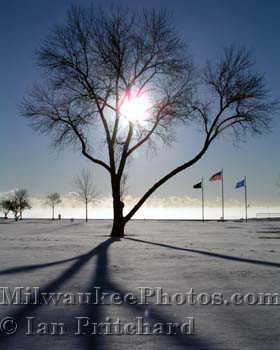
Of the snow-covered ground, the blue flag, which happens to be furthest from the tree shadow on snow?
the blue flag

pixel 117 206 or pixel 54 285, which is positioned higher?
pixel 117 206

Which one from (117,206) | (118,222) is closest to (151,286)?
(118,222)

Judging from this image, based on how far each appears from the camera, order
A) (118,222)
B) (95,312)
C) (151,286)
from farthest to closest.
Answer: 1. (118,222)
2. (151,286)
3. (95,312)

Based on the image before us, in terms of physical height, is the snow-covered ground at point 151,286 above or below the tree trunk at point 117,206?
below

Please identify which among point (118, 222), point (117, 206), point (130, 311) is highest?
point (117, 206)

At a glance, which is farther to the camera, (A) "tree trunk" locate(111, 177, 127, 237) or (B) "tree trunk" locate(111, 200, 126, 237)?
(A) "tree trunk" locate(111, 177, 127, 237)

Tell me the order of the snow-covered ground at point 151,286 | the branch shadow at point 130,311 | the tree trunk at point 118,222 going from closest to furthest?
the branch shadow at point 130,311, the snow-covered ground at point 151,286, the tree trunk at point 118,222

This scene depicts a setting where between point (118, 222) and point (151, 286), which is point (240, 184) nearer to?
point (118, 222)

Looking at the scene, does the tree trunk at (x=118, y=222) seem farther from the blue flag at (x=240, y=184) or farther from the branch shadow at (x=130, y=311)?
the blue flag at (x=240, y=184)

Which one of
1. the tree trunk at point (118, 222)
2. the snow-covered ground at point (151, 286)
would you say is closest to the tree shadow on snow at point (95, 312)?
the snow-covered ground at point (151, 286)

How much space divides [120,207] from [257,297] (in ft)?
58.6

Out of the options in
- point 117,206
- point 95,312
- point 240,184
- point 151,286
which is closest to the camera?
point 95,312

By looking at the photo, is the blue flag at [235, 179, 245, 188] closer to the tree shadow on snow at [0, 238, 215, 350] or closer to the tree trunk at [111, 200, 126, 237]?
the tree trunk at [111, 200, 126, 237]

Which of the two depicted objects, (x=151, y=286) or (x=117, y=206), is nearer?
(x=151, y=286)
